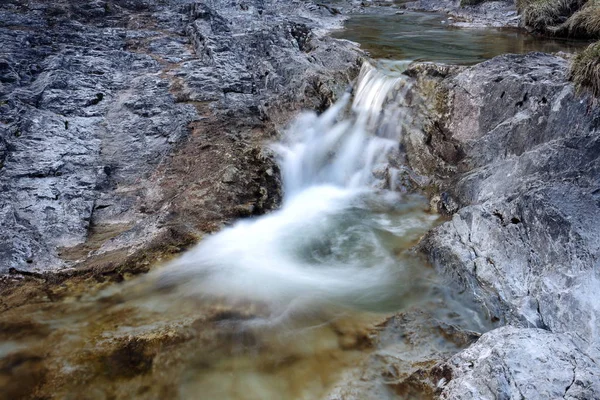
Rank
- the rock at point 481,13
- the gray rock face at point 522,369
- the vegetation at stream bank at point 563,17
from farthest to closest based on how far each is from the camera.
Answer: the rock at point 481,13, the vegetation at stream bank at point 563,17, the gray rock face at point 522,369

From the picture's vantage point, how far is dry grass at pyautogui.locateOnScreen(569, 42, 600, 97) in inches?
213

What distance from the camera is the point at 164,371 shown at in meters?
4.44

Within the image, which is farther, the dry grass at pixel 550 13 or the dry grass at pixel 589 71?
the dry grass at pixel 550 13

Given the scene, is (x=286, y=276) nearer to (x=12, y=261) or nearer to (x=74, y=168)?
(x=12, y=261)

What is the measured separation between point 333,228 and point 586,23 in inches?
344

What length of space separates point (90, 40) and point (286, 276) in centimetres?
1117

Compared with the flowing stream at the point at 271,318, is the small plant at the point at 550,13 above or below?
above

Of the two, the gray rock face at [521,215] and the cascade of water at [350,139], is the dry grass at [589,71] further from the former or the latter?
the cascade of water at [350,139]

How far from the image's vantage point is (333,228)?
24.7ft

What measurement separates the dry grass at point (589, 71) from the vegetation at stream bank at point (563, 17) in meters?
5.43

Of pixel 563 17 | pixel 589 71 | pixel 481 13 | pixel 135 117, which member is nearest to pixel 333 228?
pixel 589 71

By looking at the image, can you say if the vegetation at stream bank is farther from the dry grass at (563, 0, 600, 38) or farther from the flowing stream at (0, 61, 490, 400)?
the flowing stream at (0, 61, 490, 400)

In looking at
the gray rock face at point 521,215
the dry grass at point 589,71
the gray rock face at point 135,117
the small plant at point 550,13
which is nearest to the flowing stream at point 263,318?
the gray rock face at point 521,215

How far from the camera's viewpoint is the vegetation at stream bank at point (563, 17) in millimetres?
10070
